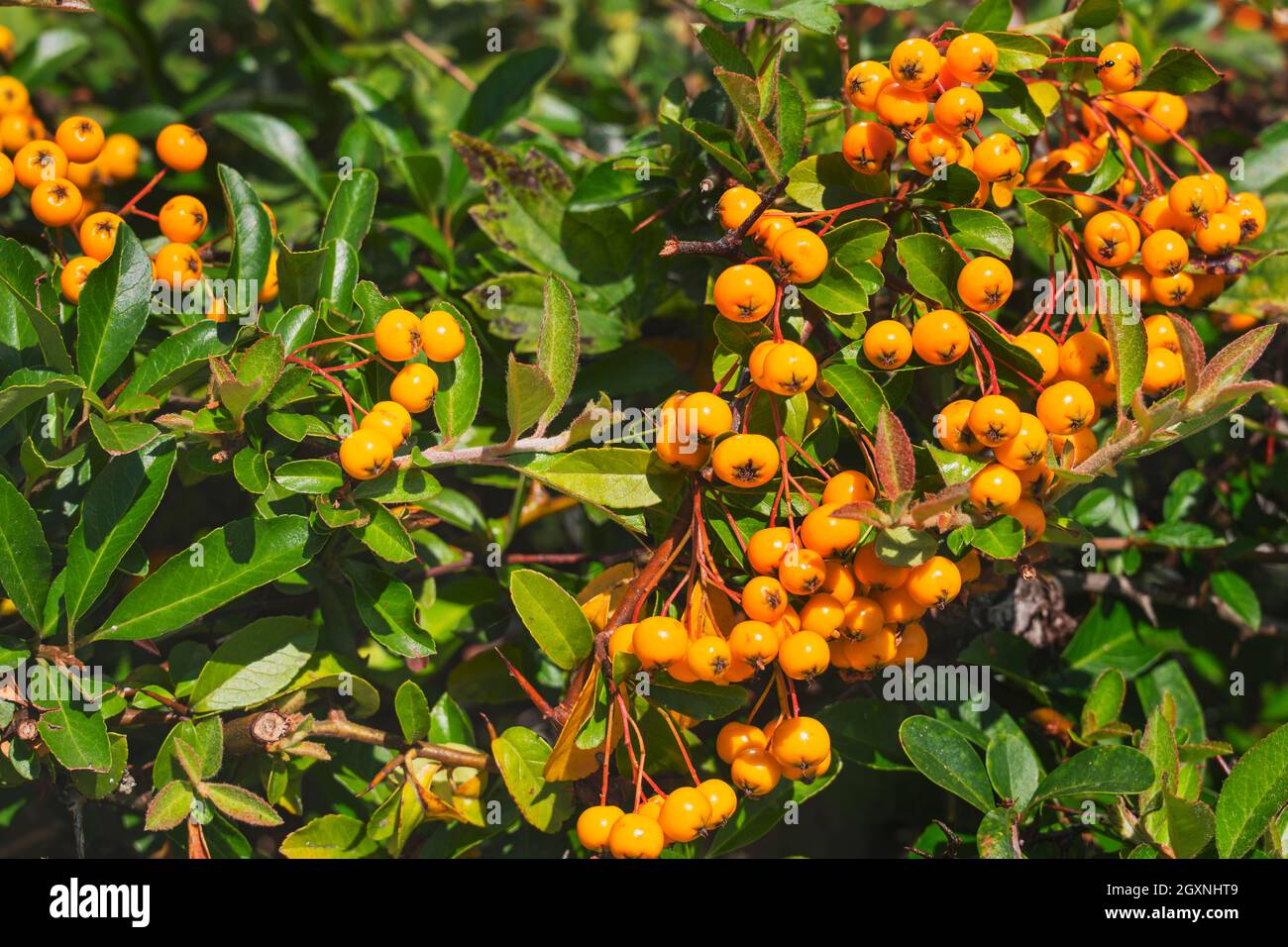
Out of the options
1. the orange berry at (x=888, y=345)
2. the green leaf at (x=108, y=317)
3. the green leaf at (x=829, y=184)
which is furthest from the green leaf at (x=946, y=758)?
the green leaf at (x=108, y=317)

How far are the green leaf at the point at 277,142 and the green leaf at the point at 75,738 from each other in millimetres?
1244

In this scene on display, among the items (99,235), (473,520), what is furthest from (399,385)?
(99,235)

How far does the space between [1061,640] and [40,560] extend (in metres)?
1.92

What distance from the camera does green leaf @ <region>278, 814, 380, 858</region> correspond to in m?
1.87

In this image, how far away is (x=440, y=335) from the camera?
5.76ft

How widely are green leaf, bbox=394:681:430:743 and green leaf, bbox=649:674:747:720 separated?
1.35 ft

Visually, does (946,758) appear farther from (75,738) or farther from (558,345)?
(75,738)

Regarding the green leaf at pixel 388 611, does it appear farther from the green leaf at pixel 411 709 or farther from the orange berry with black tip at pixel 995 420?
the orange berry with black tip at pixel 995 420

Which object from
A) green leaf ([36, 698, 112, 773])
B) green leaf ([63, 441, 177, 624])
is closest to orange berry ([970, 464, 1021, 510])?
green leaf ([63, 441, 177, 624])

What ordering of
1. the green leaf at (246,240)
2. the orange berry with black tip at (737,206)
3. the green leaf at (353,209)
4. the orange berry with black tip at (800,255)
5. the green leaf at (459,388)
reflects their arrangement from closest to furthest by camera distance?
1. the orange berry with black tip at (800,255)
2. the orange berry with black tip at (737,206)
3. the green leaf at (459,388)
4. the green leaf at (246,240)
5. the green leaf at (353,209)

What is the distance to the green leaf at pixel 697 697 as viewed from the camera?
174 centimetres

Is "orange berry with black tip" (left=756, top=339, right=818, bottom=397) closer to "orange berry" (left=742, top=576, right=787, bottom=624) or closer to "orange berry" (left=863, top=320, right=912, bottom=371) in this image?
"orange berry" (left=863, top=320, right=912, bottom=371)

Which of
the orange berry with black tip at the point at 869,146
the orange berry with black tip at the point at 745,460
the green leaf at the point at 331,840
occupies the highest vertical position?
the orange berry with black tip at the point at 869,146

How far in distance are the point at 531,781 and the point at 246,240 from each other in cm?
106
